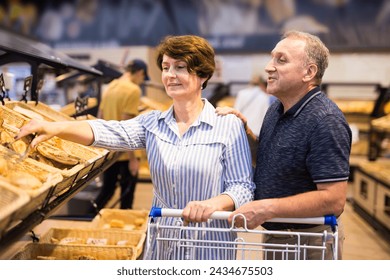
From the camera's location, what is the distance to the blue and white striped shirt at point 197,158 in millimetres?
1664

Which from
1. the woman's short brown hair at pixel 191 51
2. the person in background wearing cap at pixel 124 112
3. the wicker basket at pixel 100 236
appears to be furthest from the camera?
the person in background wearing cap at pixel 124 112

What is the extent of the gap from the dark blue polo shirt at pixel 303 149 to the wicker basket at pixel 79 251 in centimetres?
110

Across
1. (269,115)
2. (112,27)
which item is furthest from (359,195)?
(112,27)

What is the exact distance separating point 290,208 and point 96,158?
1010mm

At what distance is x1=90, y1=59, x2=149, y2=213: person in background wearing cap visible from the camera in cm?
421

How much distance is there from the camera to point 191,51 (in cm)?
163

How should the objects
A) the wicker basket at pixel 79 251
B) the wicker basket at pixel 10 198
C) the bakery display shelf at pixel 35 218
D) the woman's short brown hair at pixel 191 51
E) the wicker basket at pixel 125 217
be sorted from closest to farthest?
the wicker basket at pixel 10 198 → the bakery display shelf at pixel 35 218 → the woman's short brown hair at pixel 191 51 → the wicker basket at pixel 79 251 → the wicker basket at pixel 125 217

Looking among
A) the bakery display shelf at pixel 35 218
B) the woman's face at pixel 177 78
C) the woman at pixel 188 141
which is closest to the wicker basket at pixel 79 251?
the bakery display shelf at pixel 35 218

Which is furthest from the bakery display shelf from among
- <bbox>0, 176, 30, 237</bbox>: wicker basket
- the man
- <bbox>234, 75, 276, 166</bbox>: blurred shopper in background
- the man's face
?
<bbox>234, 75, 276, 166</bbox>: blurred shopper in background

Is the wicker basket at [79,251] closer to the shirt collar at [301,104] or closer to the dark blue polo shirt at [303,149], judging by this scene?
the dark blue polo shirt at [303,149]

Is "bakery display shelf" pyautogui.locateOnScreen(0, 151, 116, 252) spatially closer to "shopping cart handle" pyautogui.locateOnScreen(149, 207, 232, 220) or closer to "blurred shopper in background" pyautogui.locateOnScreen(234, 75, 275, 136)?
"shopping cart handle" pyautogui.locateOnScreen(149, 207, 232, 220)

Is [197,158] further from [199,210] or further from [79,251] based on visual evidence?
[79,251]
